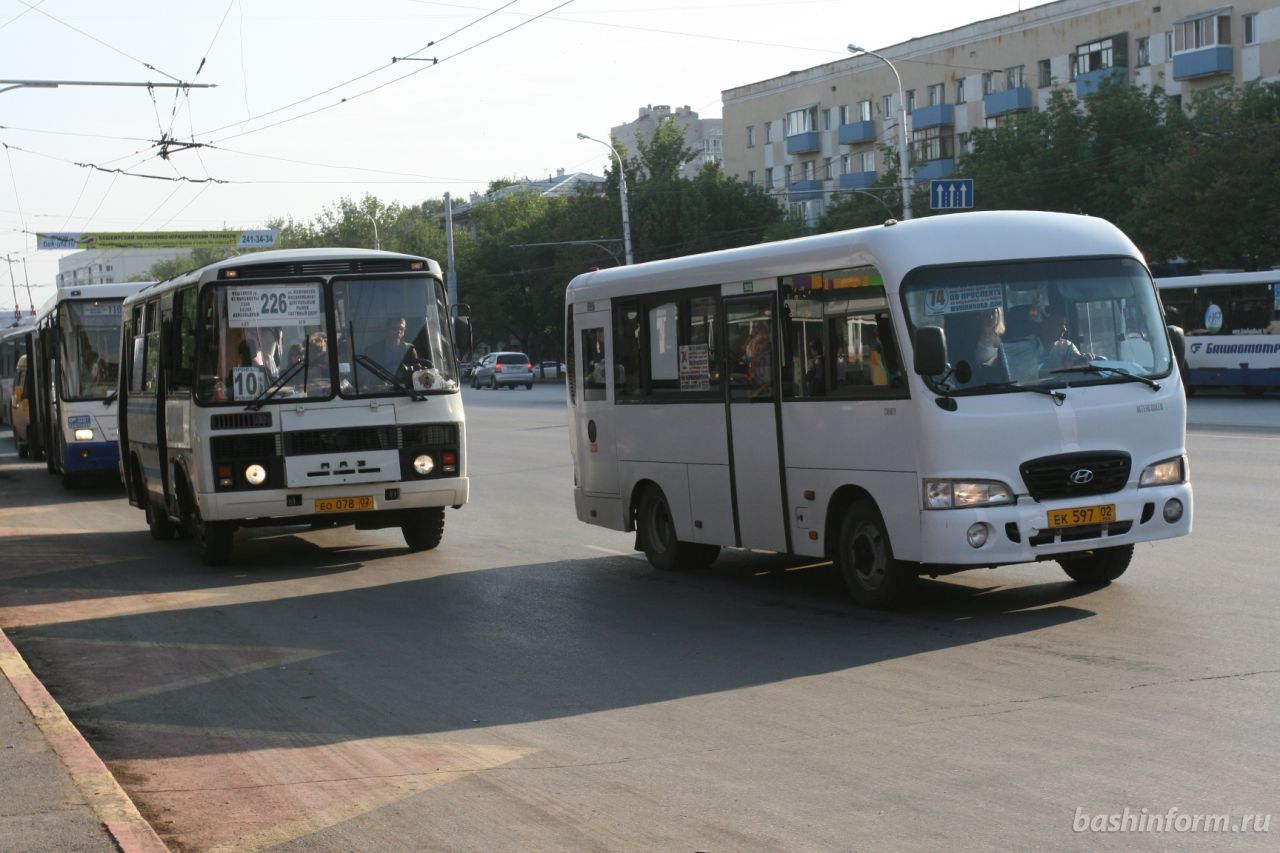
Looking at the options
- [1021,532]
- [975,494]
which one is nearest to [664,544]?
[975,494]

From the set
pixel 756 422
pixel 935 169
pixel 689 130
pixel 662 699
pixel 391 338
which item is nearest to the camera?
pixel 662 699

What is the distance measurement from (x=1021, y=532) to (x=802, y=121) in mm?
78816

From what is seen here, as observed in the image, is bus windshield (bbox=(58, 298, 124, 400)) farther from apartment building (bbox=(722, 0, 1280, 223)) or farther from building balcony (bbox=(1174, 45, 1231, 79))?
building balcony (bbox=(1174, 45, 1231, 79))

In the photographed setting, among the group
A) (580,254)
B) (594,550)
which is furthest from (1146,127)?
(594,550)

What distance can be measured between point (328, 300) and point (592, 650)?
5942 mm

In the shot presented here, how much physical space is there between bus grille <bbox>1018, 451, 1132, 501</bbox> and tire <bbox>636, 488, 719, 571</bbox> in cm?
378

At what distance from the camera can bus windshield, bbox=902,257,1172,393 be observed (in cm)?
1001

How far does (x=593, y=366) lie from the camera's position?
14352 mm

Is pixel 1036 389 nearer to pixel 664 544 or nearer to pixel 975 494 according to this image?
pixel 975 494

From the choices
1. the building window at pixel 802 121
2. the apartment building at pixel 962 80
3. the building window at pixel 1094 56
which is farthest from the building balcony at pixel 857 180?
the building window at pixel 1094 56

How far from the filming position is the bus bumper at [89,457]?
80.6ft

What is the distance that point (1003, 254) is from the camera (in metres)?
10.2

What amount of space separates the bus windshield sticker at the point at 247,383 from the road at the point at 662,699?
5.55 ft

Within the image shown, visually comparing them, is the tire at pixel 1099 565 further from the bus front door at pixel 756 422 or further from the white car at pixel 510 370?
the white car at pixel 510 370
